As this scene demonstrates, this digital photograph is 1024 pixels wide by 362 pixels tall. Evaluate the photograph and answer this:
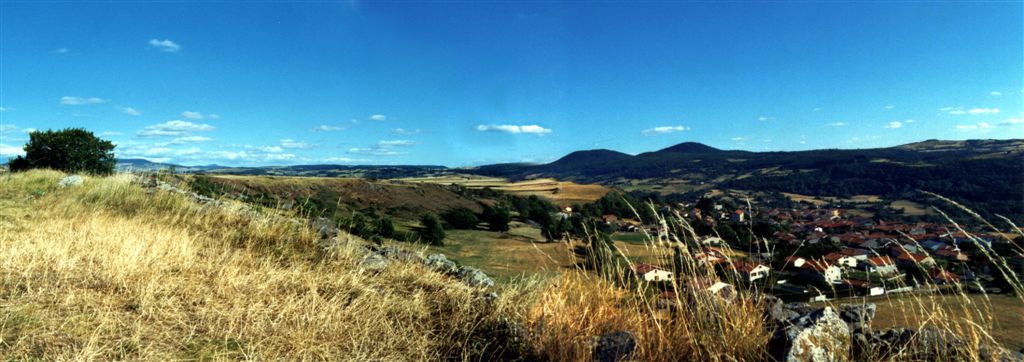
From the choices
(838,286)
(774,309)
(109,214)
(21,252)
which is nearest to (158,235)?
(21,252)

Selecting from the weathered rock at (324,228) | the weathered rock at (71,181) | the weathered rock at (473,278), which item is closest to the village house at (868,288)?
the weathered rock at (473,278)

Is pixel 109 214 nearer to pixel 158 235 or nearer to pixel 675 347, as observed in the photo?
pixel 158 235

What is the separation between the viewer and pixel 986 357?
234 cm

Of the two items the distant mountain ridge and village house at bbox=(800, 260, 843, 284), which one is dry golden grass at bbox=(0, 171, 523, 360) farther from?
the distant mountain ridge

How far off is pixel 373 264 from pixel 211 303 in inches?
80.5

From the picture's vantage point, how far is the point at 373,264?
571 cm

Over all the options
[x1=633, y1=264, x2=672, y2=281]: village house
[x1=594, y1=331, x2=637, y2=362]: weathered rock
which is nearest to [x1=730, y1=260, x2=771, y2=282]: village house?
[x1=633, y1=264, x2=672, y2=281]: village house

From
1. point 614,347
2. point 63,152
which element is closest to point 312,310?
point 614,347

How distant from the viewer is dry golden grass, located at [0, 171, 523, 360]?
3055mm

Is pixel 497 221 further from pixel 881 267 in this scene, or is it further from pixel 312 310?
pixel 881 267

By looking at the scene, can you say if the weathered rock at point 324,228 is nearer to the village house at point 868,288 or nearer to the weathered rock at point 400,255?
the weathered rock at point 400,255

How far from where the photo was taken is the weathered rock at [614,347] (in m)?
2.79

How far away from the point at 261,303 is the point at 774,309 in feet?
13.3

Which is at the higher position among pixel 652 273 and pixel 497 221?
pixel 652 273
